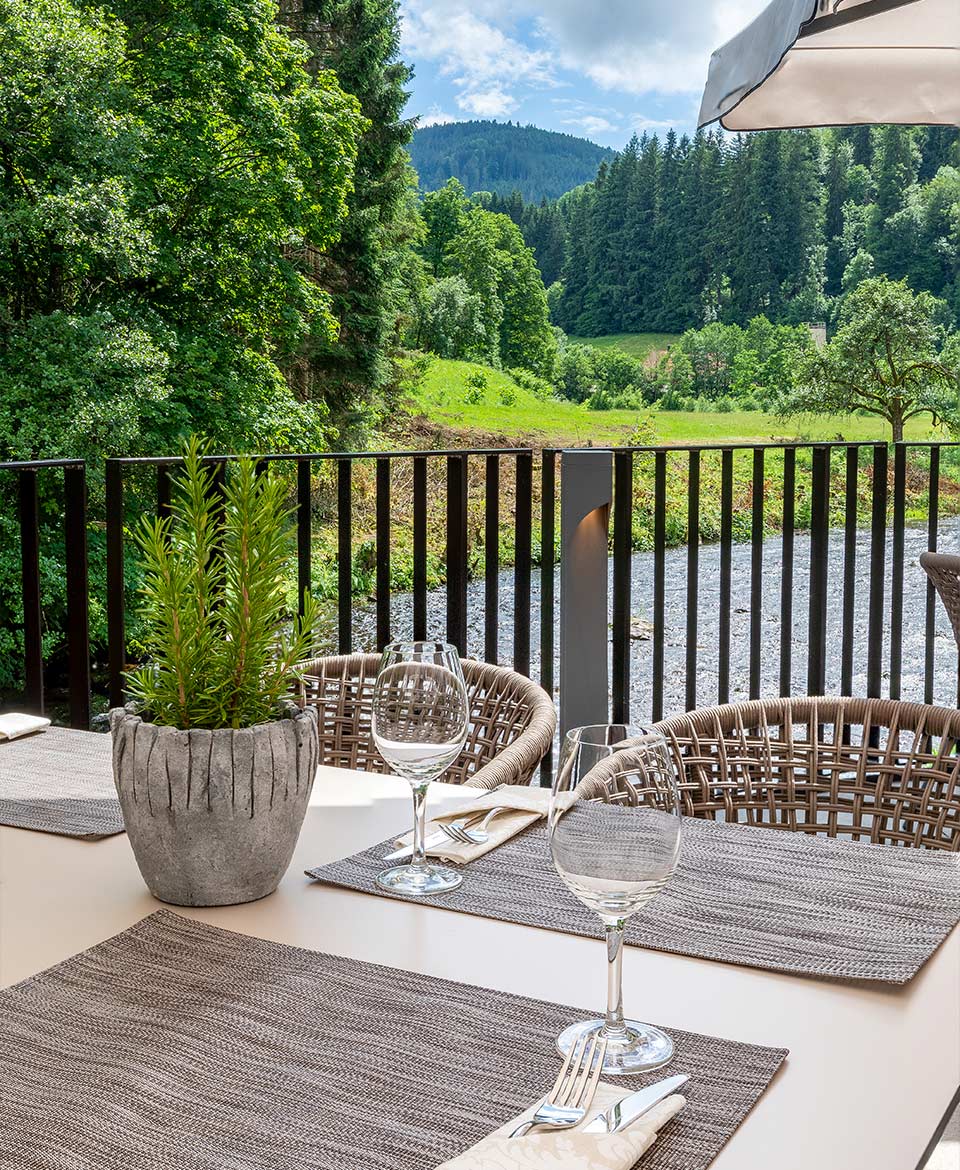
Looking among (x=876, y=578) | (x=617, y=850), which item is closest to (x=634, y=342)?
(x=876, y=578)

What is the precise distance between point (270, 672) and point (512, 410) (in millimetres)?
16295

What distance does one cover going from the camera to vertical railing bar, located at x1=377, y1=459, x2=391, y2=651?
279 centimetres

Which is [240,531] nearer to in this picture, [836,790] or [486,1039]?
[486,1039]

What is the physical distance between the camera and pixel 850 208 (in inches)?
651

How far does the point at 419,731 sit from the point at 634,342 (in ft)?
56.1

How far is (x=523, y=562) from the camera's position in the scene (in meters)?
3.00

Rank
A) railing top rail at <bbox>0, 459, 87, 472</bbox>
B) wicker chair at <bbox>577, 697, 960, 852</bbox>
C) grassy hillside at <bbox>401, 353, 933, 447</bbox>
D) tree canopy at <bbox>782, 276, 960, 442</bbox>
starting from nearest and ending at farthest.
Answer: wicker chair at <bbox>577, 697, 960, 852</bbox> → railing top rail at <bbox>0, 459, 87, 472</bbox> → tree canopy at <bbox>782, 276, 960, 442</bbox> → grassy hillside at <bbox>401, 353, 933, 447</bbox>

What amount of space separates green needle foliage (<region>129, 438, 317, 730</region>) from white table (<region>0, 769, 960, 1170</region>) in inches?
6.0

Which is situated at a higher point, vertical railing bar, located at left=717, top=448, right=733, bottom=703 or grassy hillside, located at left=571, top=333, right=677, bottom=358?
grassy hillside, located at left=571, top=333, right=677, bottom=358

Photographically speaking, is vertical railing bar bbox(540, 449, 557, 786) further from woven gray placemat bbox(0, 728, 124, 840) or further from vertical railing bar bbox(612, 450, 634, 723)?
woven gray placemat bbox(0, 728, 124, 840)

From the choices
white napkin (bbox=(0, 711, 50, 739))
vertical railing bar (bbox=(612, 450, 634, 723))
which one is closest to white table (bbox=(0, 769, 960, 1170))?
white napkin (bbox=(0, 711, 50, 739))

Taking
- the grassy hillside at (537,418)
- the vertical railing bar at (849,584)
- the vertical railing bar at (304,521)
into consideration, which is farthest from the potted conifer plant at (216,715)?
the grassy hillside at (537,418)

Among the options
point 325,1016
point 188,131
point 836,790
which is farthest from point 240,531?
point 188,131

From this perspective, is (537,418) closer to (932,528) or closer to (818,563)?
(932,528)
